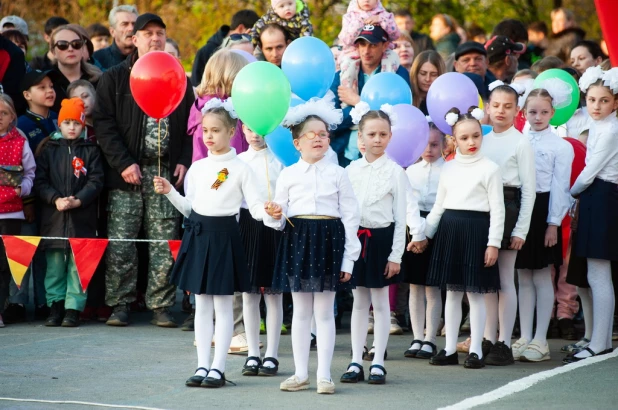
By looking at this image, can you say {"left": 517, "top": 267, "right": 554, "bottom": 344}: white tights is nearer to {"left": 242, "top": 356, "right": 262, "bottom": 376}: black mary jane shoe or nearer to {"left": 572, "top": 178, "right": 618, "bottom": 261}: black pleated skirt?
{"left": 572, "top": 178, "right": 618, "bottom": 261}: black pleated skirt

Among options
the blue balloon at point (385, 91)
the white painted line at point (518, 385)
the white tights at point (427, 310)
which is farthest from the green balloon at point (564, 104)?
the white painted line at point (518, 385)

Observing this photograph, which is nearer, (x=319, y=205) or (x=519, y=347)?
(x=319, y=205)

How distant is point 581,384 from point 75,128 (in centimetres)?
508

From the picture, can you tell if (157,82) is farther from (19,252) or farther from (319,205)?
(19,252)

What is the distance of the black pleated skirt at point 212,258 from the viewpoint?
Result: 7027 mm

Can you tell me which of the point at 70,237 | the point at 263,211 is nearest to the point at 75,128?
the point at 70,237

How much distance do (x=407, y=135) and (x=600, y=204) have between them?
162cm

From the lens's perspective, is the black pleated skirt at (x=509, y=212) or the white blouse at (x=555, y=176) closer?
the black pleated skirt at (x=509, y=212)

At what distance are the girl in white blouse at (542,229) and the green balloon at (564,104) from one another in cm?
47

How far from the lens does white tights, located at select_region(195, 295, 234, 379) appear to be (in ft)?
23.1

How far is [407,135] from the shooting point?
8.00 meters

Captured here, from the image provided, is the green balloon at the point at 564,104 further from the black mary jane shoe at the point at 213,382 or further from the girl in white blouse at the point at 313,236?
the black mary jane shoe at the point at 213,382

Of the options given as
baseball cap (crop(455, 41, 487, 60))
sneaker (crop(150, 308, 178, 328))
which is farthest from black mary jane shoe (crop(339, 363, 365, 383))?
baseball cap (crop(455, 41, 487, 60))

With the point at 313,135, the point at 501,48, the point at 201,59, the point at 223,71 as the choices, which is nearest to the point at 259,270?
the point at 313,135
